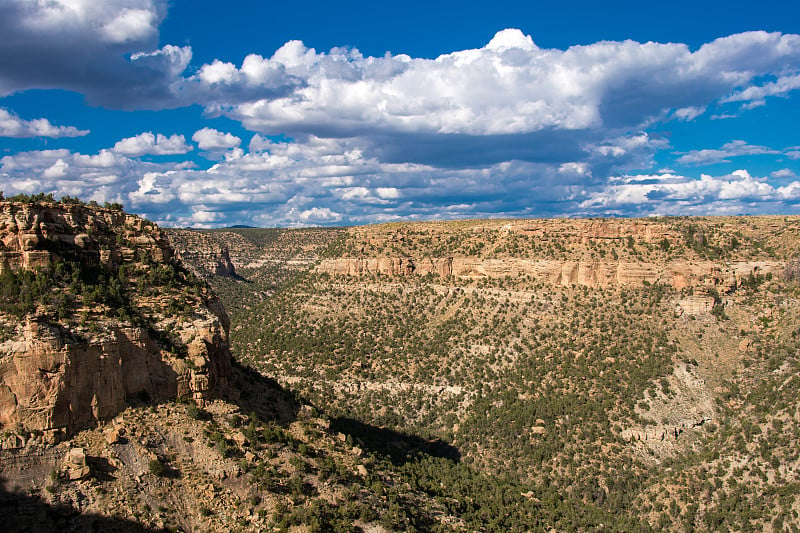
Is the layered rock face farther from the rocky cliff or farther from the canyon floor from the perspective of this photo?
the rocky cliff

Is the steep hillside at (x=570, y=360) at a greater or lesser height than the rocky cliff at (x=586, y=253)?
lesser

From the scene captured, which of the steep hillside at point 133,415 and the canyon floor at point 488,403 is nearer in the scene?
the steep hillside at point 133,415

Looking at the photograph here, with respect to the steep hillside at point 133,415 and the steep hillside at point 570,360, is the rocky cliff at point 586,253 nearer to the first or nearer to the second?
the steep hillside at point 570,360

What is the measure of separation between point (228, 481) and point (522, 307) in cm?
4624

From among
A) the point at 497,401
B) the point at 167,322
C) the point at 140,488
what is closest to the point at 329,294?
the point at 497,401

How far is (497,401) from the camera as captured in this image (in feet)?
178

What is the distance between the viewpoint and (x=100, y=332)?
977 inches

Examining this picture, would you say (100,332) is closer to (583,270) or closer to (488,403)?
(488,403)

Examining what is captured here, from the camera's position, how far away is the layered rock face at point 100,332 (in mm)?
22609

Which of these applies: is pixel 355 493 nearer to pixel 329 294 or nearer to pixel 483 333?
pixel 483 333

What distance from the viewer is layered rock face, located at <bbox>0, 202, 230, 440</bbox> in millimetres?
22609

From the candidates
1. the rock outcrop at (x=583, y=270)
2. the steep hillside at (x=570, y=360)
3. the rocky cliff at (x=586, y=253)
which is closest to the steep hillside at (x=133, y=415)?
the steep hillside at (x=570, y=360)

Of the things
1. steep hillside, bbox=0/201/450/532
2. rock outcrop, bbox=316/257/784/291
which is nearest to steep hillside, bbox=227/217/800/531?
rock outcrop, bbox=316/257/784/291

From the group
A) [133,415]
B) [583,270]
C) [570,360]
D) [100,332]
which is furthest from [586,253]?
[100,332]
